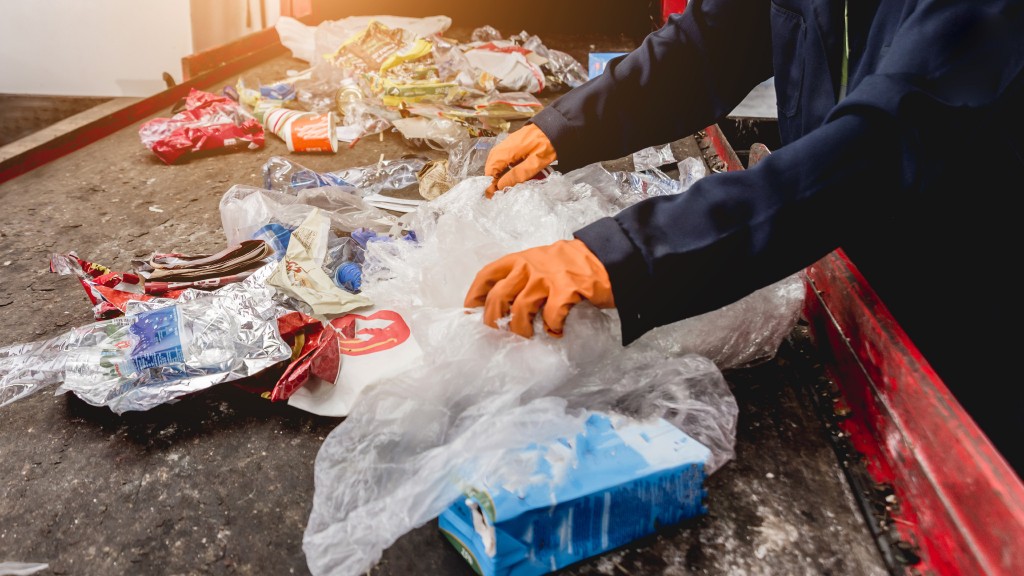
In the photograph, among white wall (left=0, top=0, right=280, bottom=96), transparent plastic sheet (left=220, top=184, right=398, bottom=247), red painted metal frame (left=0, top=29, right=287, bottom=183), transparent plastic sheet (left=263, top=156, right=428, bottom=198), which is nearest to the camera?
transparent plastic sheet (left=220, top=184, right=398, bottom=247)

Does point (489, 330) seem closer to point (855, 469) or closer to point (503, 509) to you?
point (503, 509)

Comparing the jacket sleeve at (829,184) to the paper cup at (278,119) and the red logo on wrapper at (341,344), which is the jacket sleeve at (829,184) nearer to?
→ the red logo on wrapper at (341,344)

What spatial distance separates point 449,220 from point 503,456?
0.60m

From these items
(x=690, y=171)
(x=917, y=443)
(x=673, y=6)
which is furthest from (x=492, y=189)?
(x=673, y=6)

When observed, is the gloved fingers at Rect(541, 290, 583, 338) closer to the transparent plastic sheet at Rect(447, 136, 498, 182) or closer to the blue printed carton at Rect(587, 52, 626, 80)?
the transparent plastic sheet at Rect(447, 136, 498, 182)

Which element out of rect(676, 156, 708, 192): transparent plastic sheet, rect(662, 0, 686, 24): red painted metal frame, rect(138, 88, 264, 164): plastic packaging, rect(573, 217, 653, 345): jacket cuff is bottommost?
rect(138, 88, 264, 164): plastic packaging

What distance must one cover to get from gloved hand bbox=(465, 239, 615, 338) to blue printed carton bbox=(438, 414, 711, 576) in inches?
7.5

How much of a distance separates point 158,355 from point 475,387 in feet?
1.90

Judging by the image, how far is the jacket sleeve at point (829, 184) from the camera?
0.94 meters

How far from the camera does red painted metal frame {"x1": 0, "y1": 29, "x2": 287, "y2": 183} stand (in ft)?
8.23

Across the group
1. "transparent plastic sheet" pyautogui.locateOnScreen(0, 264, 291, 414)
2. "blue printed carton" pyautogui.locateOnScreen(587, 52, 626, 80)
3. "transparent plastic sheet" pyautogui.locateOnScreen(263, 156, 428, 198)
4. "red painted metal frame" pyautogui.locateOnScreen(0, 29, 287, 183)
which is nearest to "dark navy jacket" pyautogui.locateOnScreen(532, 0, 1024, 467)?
"transparent plastic sheet" pyautogui.locateOnScreen(0, 264, 291, 414)

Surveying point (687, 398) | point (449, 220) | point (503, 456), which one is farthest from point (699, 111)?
point (503, 456)

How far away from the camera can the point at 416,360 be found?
1.23 meters

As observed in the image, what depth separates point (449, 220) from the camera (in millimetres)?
1380
